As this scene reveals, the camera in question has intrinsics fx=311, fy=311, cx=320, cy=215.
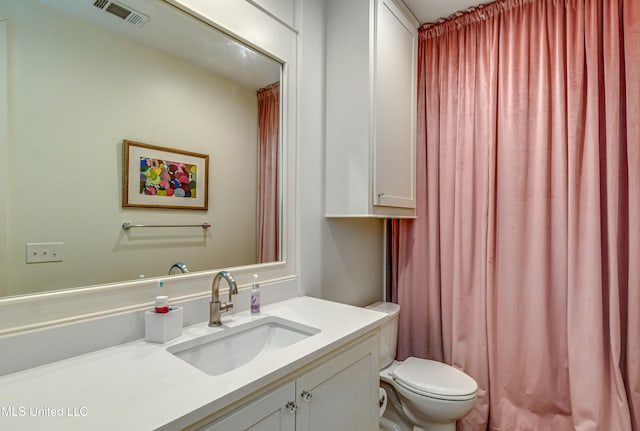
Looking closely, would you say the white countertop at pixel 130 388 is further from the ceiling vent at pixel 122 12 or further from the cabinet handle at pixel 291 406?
the ceiling vent at pixel 122 12

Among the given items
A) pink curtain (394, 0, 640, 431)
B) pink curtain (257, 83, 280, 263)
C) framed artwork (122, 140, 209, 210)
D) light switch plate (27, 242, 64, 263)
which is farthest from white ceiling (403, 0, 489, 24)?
light switch plate (27, 242, 64, 263)

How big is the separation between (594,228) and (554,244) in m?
0.20

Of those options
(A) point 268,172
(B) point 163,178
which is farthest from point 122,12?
(A) point 268,172

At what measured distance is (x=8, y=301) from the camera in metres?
0.78

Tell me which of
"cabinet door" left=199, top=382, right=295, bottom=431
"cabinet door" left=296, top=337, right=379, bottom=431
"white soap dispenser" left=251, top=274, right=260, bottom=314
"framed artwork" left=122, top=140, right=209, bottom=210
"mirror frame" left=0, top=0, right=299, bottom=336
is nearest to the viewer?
"cabinet door" left=199, top=382, right=295, bottom=431

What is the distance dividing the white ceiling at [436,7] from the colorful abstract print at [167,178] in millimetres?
1637

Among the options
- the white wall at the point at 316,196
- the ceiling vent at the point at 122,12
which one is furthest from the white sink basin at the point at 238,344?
the ceiling vent at the point at 122,12

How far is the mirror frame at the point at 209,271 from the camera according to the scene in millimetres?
805

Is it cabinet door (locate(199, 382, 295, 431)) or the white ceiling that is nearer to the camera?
cabinet door (locate(199, 382, 295, 431))

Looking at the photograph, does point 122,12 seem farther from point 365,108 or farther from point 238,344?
point 238,344

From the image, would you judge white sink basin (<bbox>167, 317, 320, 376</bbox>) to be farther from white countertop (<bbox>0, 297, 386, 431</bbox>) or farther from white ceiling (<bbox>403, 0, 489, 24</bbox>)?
white ceiling (<bbox>403, 0, 489, 24</bbox>)

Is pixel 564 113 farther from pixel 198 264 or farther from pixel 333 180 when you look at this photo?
→ pixel 198 264

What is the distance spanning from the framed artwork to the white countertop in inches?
18.9

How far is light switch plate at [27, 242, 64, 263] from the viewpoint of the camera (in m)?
0.85
